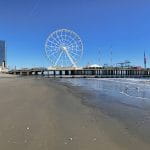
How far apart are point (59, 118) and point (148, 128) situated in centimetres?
305

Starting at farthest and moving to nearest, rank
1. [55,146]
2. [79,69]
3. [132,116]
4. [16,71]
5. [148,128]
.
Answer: [16,71], [79,69], [132,116], [148,128], [55,146]

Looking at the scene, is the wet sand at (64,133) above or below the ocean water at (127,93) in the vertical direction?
above

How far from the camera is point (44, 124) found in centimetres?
912

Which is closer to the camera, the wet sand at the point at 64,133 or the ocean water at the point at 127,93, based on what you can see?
the wet sand at the point at 64,133

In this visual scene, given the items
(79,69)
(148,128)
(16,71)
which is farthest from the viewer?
(16,71)

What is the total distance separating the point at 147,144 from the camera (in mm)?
7008

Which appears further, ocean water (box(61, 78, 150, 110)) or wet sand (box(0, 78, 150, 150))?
ocean water (box(61, 78, 150, 110))

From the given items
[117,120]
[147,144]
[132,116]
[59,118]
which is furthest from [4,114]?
[147,144]

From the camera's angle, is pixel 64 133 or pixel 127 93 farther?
pixel 127 93

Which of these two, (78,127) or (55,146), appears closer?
(55,146)

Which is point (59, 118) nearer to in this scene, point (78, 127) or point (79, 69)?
point (78, 127)

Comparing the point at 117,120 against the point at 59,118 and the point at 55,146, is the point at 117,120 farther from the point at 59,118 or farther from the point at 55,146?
the point at 55,146

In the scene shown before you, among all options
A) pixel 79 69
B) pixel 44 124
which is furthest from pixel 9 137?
pixel 79 69

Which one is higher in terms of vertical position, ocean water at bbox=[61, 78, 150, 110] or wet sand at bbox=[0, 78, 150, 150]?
wet sand at bbox=[0, 78, 150, 150]
